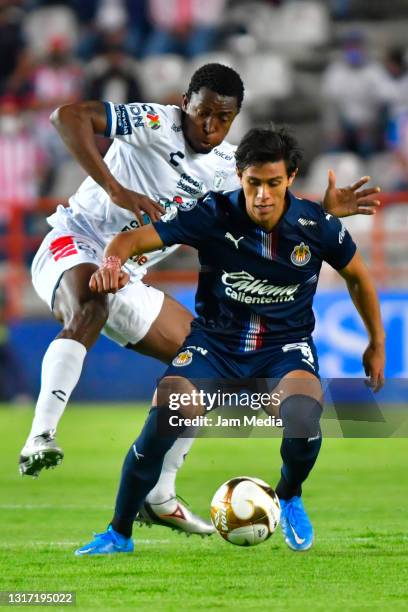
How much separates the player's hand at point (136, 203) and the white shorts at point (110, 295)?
52cm

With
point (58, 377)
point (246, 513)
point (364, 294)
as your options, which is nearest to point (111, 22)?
point (58, 377)

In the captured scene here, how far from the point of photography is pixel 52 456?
5859 millimetres

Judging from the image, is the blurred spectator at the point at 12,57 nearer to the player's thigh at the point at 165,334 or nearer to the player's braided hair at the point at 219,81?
the player's thigh at the point at 165,334

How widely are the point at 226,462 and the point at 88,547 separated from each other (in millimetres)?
3950

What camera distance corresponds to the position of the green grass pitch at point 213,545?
15.6ft

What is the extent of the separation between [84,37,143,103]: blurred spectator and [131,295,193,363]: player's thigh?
881 centimetres

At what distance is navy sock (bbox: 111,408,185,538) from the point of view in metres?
5.61

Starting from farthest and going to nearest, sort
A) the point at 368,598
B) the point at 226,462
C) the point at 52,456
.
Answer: the point at 226,462 → the point at 52,456 → the point at 368,598

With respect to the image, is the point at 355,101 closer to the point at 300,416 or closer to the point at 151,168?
the point at 151,168

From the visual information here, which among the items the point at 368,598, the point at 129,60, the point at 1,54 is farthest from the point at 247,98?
the point at 368,598

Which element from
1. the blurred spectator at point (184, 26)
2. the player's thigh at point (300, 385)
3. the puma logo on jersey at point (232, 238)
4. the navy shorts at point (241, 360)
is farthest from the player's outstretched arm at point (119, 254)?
the blurred spectator at point (184, 26)

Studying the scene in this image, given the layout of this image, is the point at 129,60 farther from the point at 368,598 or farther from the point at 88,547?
the point at 368,598

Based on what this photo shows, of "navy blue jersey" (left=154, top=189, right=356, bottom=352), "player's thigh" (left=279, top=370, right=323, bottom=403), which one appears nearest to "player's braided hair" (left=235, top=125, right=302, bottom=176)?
"navy blue jersey" (left=154, top=189, right=356, bottom=352)

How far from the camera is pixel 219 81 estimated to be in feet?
21.9
